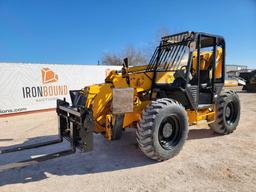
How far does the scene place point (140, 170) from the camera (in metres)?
4.20

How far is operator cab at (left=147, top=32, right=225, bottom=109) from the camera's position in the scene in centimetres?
507

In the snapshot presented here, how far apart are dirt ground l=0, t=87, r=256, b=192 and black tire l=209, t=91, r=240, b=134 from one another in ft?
1.07

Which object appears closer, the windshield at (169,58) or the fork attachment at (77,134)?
the fork attachment at (77,134)

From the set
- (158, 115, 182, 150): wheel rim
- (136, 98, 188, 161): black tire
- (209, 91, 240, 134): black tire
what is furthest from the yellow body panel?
(158, 115, 182, 150): wheel rim

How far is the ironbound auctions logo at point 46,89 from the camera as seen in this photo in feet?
40.3

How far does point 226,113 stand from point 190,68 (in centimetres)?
207

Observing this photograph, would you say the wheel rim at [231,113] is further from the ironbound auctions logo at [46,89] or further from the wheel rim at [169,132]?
the ironbound auctions logo at [46,89]

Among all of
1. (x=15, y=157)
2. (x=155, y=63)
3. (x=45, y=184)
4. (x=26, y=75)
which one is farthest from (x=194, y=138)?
(x=26, y=75)

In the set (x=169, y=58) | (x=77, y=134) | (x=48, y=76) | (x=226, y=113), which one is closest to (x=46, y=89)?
(x=48, y=76)

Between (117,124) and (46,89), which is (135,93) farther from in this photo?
(46,89)

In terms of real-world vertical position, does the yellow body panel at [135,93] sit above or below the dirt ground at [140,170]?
above

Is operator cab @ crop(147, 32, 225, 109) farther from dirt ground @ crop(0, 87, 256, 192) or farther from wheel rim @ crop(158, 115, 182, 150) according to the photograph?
dirt ground @ crop(0, 87, 256, 192)

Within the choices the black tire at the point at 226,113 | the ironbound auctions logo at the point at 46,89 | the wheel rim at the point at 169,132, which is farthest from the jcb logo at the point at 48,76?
the wheel rim at the point at 169,132

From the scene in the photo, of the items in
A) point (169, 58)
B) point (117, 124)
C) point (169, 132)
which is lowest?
point (169, 132)
